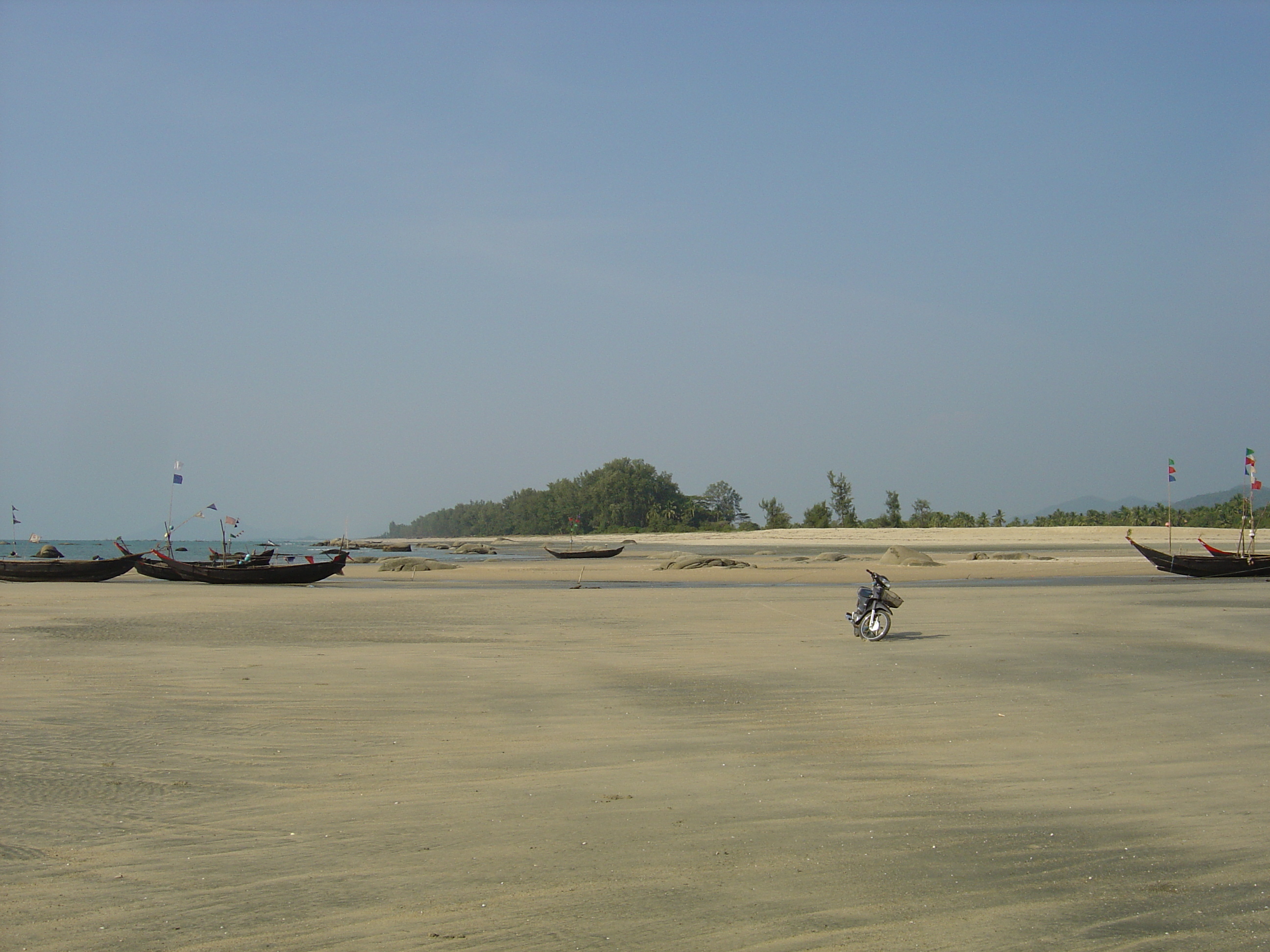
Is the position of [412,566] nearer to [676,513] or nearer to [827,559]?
[827,559]

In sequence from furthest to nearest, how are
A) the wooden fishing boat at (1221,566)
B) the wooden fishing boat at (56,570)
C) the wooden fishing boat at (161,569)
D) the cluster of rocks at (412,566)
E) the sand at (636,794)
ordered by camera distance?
the cluster of rocks at (412,566) → the wooden fishing boat at (56,570) → the wooden fishing boat at (161,569) → the wooden fishing boat at (1221,566) → the sand at (636,794)

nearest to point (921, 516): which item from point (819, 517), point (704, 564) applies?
point (819, 517)

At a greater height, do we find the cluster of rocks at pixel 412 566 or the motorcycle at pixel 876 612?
the motorcycle at pixel 876 612

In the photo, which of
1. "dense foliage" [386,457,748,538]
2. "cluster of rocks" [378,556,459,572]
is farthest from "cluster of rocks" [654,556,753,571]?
"dense foliage" [386,457,748,538]

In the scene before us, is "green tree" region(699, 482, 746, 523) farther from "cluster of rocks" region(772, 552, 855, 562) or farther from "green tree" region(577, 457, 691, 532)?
"cluster of rocks" region(772, 552, 855, 562)

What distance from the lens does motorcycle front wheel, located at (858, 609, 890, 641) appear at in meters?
15.8

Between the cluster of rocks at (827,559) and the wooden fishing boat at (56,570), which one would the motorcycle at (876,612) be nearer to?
the wooden fishing boat at (56,570)

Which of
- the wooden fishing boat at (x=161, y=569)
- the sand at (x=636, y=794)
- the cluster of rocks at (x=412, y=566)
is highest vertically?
the wooden fishing boat at (x=161, y=569)

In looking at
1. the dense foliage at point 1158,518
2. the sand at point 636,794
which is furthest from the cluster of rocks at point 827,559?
the dense foliage at point 1158,518

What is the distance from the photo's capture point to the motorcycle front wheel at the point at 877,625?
15.8 m

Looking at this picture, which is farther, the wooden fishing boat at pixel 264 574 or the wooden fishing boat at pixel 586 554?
the wooden fishing boat at pixel 586 554

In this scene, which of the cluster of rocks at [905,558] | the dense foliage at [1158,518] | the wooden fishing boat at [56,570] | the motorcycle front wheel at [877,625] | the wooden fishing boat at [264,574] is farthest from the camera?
the dense foliage at [1158,518]

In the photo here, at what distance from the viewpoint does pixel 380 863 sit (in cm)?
545

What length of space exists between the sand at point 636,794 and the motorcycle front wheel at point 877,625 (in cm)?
51
